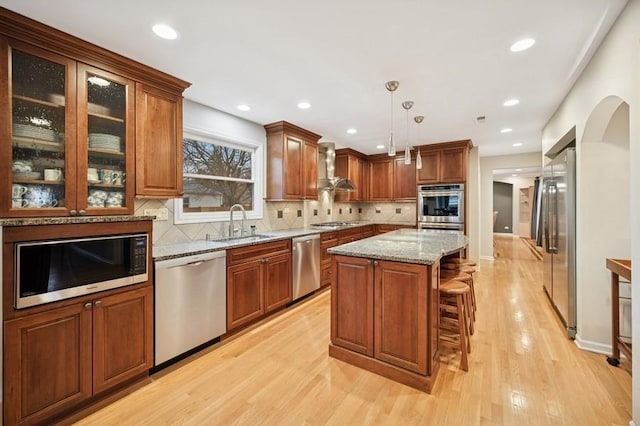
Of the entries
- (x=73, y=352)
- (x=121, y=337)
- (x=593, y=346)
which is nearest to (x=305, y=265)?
(x=121, y=337)

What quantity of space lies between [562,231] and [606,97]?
1.43 m

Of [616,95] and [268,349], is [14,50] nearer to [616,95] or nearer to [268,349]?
[268,349]

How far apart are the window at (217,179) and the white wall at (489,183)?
547 cm

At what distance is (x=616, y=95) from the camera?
185cm

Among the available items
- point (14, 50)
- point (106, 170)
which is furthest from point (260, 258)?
point (14, 50)

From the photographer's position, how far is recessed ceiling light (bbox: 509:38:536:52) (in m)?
1.96

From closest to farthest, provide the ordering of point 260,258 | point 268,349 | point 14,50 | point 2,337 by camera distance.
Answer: point 2,337
point 14,50
point 268,349
point 260,258

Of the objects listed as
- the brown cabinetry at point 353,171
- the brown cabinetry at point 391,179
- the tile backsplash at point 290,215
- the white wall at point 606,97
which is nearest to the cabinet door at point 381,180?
the brown cabinetry at point 391,179

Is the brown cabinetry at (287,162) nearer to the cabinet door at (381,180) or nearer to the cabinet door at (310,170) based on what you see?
the cabinet door at (310,170)

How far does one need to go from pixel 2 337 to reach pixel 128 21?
6.38ft

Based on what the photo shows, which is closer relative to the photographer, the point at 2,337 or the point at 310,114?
the point at 2,337

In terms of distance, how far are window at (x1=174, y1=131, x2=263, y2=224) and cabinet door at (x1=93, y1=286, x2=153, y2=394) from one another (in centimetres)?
111

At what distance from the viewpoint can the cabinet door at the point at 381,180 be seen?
6.08 metres

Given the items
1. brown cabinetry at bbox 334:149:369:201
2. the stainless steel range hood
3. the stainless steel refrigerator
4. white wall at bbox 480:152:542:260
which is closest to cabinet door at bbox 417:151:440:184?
brown cabinetry at bbox 334:149:369:201
